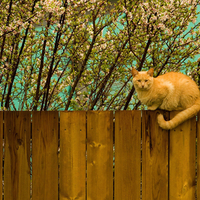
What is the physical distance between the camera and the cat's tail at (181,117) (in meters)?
2.29

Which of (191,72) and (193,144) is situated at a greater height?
(191,72)

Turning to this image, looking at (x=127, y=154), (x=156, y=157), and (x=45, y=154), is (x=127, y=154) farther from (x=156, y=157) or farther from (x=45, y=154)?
(x=45, y=154)

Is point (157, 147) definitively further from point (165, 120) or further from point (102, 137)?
point (102, 137)

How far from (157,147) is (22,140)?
1235 millimetres

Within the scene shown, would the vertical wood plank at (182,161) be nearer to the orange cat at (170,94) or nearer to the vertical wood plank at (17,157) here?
the orange cat at (170,94)

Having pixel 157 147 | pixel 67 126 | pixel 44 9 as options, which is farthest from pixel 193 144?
pixel 44 9

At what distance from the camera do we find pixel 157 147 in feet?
7.80

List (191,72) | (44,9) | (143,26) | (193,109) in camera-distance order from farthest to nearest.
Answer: (191,72), (143,26), (44,9), (193,109)

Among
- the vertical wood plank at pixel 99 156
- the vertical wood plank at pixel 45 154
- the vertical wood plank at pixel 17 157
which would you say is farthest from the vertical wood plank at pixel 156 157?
the vertical wood plank at pixel 17 157

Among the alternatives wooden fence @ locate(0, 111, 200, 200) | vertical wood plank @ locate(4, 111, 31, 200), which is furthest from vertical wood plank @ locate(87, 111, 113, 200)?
vertical wood plank @ locate(4, 111, 31, 200)

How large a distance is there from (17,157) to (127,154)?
1.01 m

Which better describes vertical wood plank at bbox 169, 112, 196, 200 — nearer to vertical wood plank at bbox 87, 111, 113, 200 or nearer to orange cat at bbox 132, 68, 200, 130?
orange cat at bbox 132, 68, 200, 130

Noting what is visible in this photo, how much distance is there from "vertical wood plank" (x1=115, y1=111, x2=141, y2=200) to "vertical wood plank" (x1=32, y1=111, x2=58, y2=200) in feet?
1.86

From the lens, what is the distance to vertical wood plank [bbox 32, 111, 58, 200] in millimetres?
2406
